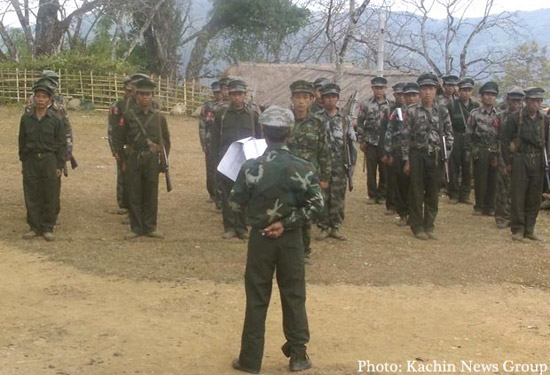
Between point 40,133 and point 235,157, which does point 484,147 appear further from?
point 40,133

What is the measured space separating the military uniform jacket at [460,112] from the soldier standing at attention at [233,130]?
4311 millimetres

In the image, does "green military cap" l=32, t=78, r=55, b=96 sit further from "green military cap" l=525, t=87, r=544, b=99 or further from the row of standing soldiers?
"green military cap" l=525, t=87, r=544, b=99

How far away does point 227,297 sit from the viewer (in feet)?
23.9

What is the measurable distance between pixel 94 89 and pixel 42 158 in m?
19.9

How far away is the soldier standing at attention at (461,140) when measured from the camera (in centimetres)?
1277

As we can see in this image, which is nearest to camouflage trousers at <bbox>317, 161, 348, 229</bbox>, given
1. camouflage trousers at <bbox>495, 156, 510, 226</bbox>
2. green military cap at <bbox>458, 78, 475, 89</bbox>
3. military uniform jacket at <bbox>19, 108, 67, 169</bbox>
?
camouflage trousers at <bbox>495, 156, 510, 226</bbox>

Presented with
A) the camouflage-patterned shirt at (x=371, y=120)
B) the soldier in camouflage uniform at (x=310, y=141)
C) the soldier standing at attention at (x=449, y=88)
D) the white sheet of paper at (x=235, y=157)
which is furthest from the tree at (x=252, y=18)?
the white sheet of paper at (x=235, y=157)

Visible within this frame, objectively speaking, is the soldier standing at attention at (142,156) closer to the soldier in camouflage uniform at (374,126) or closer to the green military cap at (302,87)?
the green military cap at (302,87)

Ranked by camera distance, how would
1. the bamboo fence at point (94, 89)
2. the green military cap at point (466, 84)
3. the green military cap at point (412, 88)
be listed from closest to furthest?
1. the green military cap at point (412, 88)
2. the green military cap at point (466, 84)
3. the bamboo fence at point (94, 89)

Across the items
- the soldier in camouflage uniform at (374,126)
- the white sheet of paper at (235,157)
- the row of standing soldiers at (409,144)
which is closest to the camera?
the white sheet of paper at (235,157)

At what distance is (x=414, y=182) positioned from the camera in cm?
1008

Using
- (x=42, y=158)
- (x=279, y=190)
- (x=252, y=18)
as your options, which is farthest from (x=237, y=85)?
(x=252, y=18)

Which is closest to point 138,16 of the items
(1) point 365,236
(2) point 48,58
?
(2) point 48,58

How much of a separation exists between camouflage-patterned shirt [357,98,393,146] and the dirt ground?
58.8 inches
